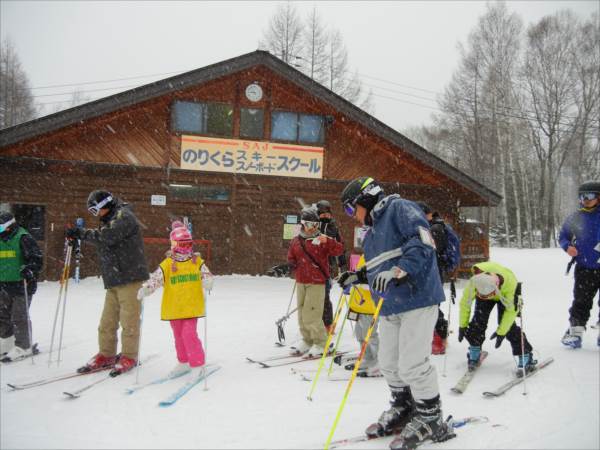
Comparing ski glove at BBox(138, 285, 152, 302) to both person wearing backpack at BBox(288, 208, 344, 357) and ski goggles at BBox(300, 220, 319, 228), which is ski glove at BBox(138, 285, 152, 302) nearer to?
person wearing backpack at BBox(288, 208, 344, 357)

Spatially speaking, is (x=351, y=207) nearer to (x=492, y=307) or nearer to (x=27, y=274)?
(x=492, y=307)

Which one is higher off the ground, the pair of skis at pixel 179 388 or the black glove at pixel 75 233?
the black glove at pixel 75 233

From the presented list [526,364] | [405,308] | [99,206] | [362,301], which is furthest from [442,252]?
[99,206]

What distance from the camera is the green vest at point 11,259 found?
530 centimetres

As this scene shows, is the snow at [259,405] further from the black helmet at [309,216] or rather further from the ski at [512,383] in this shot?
the black helmet at [309,216]

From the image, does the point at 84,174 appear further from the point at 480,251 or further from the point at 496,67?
the point at 496,67

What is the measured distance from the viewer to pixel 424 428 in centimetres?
304

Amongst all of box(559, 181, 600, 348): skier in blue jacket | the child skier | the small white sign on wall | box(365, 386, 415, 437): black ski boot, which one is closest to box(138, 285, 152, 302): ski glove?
the child skier

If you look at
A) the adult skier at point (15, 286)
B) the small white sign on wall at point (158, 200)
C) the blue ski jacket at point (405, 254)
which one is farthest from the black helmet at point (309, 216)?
the small white sign on wall at point (158, 200)

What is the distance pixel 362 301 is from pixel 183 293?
1996 millimetres

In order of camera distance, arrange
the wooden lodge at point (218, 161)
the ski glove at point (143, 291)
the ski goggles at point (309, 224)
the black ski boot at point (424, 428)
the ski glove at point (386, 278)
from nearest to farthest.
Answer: the ski glove at point (386, 278)
the black ski boot at point (424, 428)
the ski glove at point (143, 291)
the ski goggles at point (309, 224)
the wooden lodge at point (218, 161)

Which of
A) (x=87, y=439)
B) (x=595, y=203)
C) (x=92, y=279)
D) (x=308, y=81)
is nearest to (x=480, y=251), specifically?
(x=308, y=81)

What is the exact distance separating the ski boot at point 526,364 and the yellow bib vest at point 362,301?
1645mm

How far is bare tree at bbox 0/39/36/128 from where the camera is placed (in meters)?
30.1
